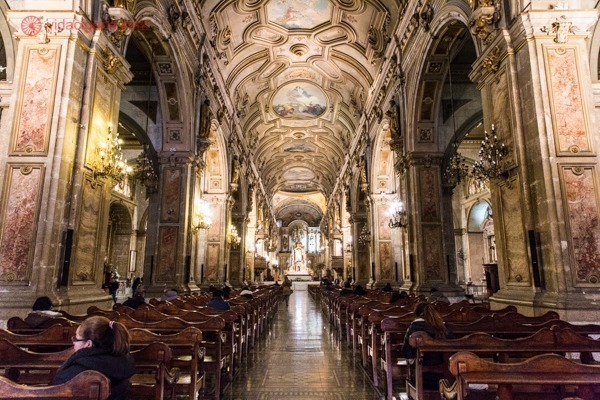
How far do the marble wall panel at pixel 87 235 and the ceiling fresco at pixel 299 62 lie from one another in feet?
28.2

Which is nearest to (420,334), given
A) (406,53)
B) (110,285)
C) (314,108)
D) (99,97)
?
(99,97)

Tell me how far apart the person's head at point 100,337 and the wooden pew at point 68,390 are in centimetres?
56

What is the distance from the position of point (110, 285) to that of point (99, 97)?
9817 mm

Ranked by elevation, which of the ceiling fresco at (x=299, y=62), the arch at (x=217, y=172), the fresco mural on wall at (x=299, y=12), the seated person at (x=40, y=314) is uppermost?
the fresco mural on wall at (x=299, y=12)

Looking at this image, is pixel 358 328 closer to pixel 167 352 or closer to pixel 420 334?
pixel 420 334

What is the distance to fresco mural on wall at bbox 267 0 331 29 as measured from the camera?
47.7 feet

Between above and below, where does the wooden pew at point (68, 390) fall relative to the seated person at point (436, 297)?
below

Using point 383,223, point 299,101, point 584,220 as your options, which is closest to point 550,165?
point 584,220

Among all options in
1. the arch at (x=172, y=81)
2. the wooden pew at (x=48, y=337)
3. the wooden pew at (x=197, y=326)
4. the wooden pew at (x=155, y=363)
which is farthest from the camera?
the arch at (x=172, y=81)

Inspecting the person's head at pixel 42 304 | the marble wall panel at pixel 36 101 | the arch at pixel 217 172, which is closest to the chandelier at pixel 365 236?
the arch at pixel 217 172

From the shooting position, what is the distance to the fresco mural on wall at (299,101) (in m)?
21.5

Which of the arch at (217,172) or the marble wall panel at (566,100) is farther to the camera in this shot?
the arch at (217,172)

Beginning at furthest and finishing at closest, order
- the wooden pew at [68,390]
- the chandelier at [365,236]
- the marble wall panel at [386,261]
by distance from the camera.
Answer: the chandelier at [365,236] < the marble wall panel at [386,261] < the wooden pew at [68,390]

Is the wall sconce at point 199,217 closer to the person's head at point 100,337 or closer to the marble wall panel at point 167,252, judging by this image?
the marble wall panel at point 167,252
